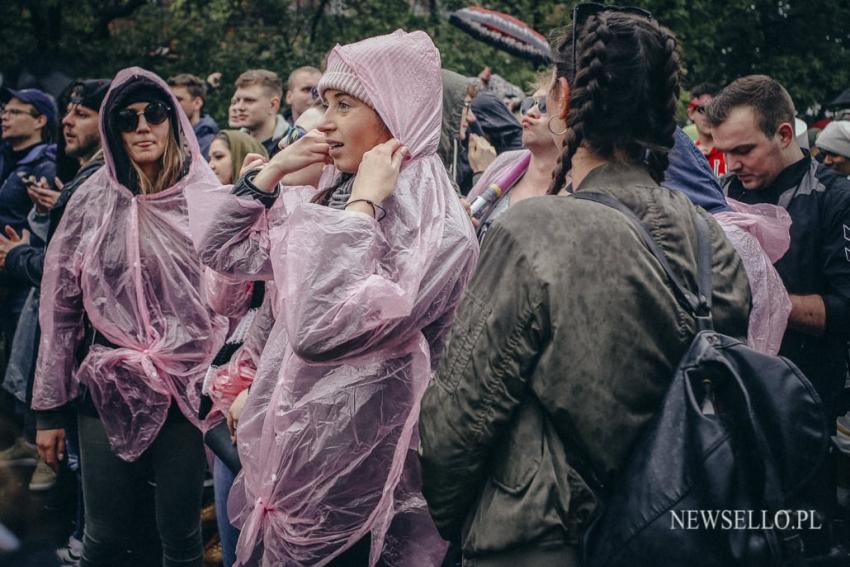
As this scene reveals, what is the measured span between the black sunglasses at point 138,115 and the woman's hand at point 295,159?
44.1 inches

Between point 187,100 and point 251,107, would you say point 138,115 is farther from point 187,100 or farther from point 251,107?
point 187,100

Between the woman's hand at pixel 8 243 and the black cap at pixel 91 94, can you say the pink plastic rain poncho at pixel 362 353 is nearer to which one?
the black cap at pixel 91 94

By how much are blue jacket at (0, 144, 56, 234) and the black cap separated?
172 centimetres

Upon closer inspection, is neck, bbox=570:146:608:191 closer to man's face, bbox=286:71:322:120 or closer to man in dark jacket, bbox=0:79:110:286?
man in dark jacket, bbox=0:79:110:286

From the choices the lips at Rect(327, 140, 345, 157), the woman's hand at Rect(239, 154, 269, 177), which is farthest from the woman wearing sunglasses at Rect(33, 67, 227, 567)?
the lips at Rect(327, 140, 345, 157)

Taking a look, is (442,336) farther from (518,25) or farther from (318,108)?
(518,25)

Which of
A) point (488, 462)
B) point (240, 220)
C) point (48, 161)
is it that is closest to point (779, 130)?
point (240, 220)

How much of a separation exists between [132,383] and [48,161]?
128 inches

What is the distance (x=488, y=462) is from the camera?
1.92 meters

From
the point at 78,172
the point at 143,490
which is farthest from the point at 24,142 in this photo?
the point at 143,490

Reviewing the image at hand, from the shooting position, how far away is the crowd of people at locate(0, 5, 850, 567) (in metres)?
1.83

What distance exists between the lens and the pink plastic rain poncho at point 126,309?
11.6 ft

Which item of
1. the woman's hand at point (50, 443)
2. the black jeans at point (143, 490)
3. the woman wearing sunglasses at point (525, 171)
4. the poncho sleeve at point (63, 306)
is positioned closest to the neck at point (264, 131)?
the woman wearing sunglasses at point (525, 171)

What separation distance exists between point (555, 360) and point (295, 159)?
1.23 m
